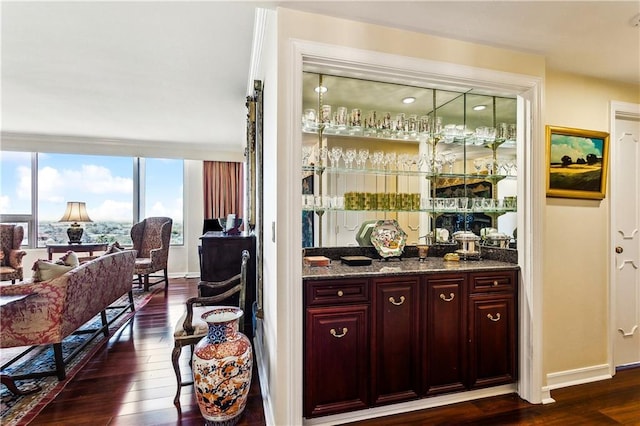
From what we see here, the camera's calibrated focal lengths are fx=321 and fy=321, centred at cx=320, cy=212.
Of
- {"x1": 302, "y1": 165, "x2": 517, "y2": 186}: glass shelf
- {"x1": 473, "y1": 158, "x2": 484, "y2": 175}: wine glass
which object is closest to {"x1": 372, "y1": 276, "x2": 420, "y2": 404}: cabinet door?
{"x1": 302, "y1": 165, "x2": 517, "y2": 186}: glass shelf

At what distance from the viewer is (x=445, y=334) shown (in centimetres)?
216

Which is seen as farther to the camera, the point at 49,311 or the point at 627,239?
the point at 627,239

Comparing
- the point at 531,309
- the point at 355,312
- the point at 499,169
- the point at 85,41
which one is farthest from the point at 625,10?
the point at 85,41

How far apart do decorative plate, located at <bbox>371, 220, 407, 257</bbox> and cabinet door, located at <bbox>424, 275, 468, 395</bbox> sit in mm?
433

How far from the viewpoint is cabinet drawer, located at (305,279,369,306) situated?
6.24ft

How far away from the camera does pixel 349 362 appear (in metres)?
1.95

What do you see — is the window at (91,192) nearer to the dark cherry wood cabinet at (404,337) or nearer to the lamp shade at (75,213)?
the lamp shade at (75,213)

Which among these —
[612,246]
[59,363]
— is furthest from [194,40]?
[612,246]

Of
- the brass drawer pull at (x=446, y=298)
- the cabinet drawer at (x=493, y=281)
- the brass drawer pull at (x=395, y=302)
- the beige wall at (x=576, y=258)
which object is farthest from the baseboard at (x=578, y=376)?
the brass drawer pull at (x=395, y=302)

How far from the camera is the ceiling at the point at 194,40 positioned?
1.85 metres

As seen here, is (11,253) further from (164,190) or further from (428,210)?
(428,210)

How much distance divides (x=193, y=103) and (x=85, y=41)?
1500 millimetres

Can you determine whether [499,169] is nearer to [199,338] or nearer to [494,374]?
[494,374]

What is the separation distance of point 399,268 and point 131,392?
2.13m
